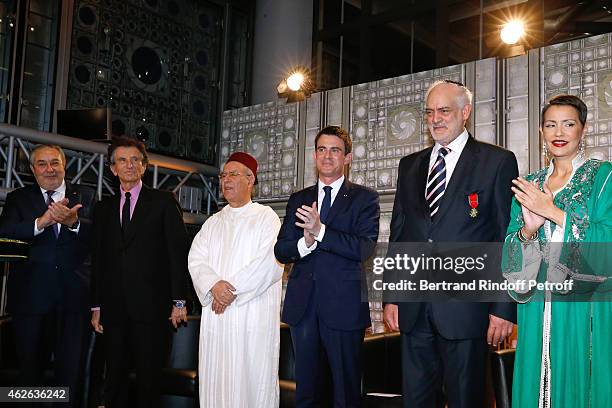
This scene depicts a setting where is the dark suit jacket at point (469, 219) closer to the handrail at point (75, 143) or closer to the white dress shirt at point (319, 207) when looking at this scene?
the white dress shirt at point (319, 207)

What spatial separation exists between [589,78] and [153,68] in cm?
547

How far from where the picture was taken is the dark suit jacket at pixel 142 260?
12.5ft

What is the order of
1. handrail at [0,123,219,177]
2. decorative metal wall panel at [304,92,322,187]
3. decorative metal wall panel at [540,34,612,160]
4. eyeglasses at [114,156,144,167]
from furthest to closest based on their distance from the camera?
decorative metal wall panel at [304,92,322,187], handrail at [0,123,219,177], decorative metal wall panel at [540,34,612,160], eyeglasses at [114,156,144,167]

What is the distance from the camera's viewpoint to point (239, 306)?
12.3 feet

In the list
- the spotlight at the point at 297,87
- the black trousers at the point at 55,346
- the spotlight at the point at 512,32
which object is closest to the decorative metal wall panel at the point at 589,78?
the spotlight at the point at 512,32

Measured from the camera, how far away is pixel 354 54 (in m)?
9.12

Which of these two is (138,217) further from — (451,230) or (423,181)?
(451,230)

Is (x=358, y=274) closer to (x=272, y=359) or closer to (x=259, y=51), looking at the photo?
(x=272, y=359)

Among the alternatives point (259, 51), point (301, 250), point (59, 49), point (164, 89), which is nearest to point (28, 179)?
point (59, 49)

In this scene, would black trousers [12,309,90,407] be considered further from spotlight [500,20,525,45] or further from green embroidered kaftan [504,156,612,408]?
spotlight [500,20,525,45]

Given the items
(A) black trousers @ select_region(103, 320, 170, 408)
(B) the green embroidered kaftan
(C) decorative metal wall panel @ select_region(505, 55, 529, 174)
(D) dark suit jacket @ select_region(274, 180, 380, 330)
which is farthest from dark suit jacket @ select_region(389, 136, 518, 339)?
(C) decorative metal wall panel @ select_region(505, 55, 529, 174)

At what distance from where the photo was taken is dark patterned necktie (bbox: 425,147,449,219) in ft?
9.25

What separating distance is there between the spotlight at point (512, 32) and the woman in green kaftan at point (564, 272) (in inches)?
140

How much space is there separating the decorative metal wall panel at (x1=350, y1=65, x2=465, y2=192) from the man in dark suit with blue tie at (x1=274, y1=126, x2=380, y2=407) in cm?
323
